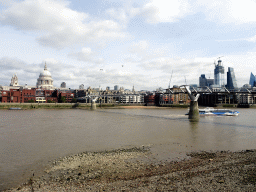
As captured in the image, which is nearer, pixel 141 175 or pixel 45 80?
pixel 141 175

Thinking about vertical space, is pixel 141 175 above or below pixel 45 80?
below

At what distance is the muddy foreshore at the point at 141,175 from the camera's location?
28.2 feet

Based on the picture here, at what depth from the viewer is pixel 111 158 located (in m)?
13.8

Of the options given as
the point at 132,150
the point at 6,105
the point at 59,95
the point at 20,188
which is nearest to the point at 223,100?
the point at 59,95

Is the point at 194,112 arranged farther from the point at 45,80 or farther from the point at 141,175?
the point at 45,80

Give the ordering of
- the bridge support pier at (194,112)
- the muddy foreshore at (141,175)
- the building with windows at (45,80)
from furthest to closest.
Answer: the building with windows at (45,80), the bridge support pier at (194,112), the muddy foreshore at (141,175)

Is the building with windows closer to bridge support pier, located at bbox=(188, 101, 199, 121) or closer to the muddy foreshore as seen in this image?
bridge support pier, located at bbox=(188, 101, 199, 121)

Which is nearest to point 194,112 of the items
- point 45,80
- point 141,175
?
point 141,175

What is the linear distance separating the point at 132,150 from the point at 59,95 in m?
127

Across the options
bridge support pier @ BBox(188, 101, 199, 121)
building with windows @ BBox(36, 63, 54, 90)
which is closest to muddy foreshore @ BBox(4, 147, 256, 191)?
bridge support pier @ BBox(188, 101, 199, 121)

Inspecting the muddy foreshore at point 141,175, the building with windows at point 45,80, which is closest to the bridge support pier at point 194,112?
the muddy foreshore at point 141,175

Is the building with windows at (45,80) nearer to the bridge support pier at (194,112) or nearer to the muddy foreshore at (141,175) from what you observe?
the bridge support pier at (194,112)

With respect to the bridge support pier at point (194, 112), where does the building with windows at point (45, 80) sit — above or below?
above

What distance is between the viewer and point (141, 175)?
34.1 ft
